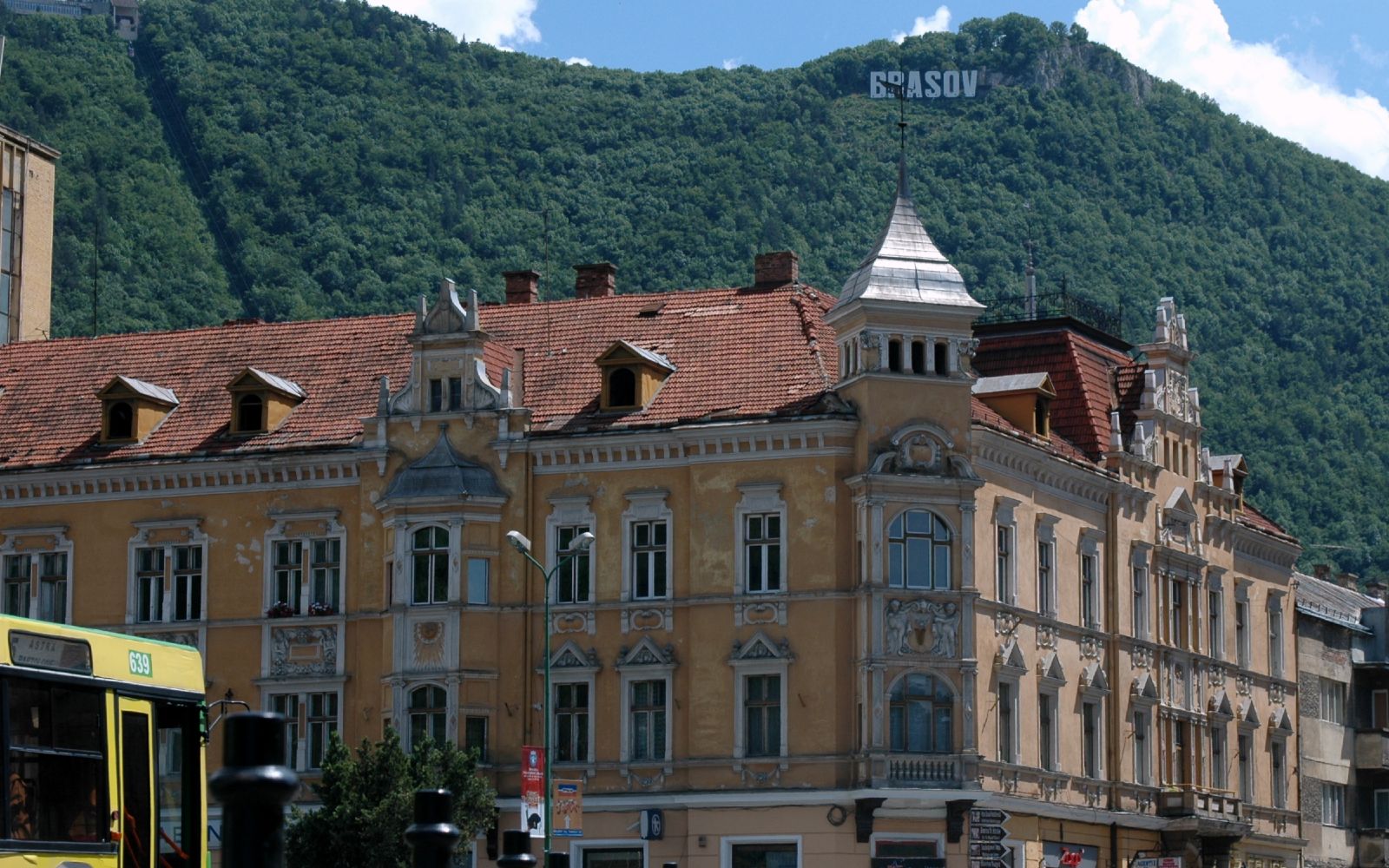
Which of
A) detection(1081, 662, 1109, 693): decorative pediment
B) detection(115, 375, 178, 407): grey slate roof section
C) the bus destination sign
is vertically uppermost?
detection(115, 375, 178, 407): grey slate roof section

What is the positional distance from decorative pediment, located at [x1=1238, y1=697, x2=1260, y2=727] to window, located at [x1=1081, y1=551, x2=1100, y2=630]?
8553mm

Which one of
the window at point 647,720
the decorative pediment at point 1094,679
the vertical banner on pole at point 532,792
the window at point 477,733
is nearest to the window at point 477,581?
the window at point 477,733

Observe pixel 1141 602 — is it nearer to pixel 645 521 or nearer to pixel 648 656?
pixel 645 521

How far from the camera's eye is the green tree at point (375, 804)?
48.3 meters

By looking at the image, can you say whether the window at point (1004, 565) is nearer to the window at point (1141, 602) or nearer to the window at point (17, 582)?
the window at point (1141, 602)

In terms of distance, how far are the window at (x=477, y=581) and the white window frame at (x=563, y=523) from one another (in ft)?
4.49

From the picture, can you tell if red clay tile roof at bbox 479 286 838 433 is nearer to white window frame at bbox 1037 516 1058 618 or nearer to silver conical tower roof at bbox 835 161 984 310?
silver conical tower roof at bbox 835 161 984 310

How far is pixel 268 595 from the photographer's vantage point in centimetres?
5631

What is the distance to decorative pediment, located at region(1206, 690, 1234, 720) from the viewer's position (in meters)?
64.2

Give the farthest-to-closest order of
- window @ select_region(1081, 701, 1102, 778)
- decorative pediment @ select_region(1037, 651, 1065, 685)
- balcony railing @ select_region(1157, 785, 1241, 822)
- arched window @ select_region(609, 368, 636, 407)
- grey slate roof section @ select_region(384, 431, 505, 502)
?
1. balcony railing @ select_region(1157, 785, 1241, 822)
2. window @ select_region(1081, 701, 1102, 778)
3. decorative pediment @ select_region(1037, 651, 1065, 685)
4. arched window @ select_region(609, 368, 636, 407)
5. grey slate roof section @ select_region(384, 431, 505, 502)

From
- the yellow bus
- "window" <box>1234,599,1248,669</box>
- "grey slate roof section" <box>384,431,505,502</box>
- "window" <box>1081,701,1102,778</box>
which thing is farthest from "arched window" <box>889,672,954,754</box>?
the yellow bus

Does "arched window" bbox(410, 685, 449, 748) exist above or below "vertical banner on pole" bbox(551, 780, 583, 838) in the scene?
above

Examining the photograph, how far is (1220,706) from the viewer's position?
2549 inches

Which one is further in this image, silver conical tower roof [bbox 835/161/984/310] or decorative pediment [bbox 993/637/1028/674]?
decorative pediment [bbox 993/637/1028/674]
